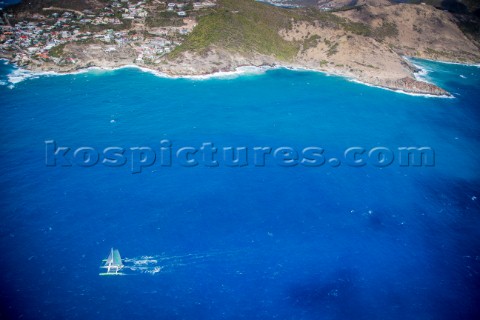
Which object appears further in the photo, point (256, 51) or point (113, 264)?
point (256, 51)

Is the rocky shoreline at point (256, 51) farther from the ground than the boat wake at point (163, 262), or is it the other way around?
the rocky shoreline at point (256, 51)

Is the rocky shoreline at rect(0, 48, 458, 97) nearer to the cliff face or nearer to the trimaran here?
the cliff face

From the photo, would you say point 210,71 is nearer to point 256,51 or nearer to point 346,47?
point 256,51

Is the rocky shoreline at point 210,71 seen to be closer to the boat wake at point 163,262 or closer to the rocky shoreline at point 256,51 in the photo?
the rocky shoreline at point 256,51

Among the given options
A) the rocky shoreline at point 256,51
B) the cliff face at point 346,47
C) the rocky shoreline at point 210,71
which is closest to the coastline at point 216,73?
the rocky shoreline at point 210,71

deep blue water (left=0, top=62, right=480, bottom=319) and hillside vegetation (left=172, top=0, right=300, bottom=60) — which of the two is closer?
deep blue water (left=0, top=62, right=480, bottom=319)

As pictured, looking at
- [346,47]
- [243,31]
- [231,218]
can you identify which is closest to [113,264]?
[231,218]

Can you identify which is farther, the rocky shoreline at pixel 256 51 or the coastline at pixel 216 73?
the rocky shoreline at pixel 256 51

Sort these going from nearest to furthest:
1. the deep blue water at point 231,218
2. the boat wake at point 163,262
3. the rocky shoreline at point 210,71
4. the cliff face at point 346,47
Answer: the deep blue water at point 231,218, the boat wake at point 163,262, the rocky shoreline at point 210,71, the cliff face at point 346,47

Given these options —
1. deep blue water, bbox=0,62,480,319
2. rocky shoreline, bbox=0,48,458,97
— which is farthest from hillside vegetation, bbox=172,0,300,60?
deep blue water, bbox=0,62,480,319
